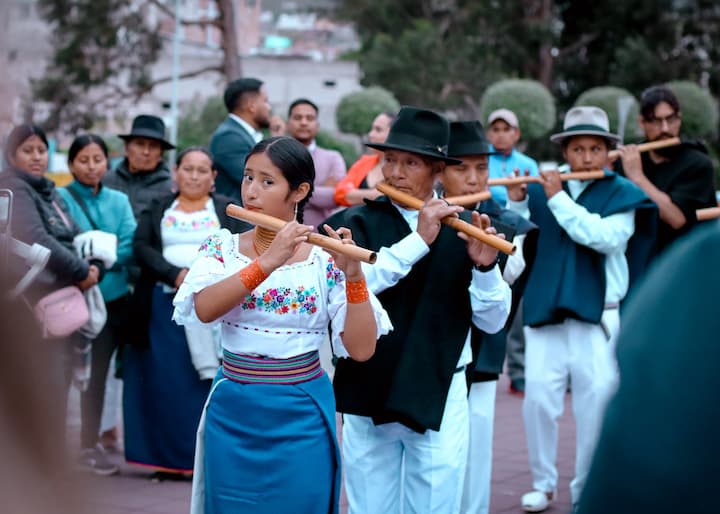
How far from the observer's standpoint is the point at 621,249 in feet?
19.9

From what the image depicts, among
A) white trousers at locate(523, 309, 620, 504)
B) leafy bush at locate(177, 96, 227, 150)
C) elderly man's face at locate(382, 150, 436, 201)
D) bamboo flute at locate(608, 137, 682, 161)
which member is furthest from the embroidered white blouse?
leafy bush at locate(177, 96, 227, 150)

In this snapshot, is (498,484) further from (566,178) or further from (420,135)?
(420,135)

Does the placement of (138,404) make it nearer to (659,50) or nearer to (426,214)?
(426,214)

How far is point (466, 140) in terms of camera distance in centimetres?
536

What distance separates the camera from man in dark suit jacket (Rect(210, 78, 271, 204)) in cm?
672

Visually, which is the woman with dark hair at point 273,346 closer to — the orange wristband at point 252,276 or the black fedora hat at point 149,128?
the orange wristband at point 252,276

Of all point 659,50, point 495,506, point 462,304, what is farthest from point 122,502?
point 659,50

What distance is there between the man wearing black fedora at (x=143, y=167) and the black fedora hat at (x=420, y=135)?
10.3 feet

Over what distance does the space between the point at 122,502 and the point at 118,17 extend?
26.4m

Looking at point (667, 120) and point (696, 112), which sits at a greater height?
point (696, 112)

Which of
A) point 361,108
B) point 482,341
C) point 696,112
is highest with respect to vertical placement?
point 361,108

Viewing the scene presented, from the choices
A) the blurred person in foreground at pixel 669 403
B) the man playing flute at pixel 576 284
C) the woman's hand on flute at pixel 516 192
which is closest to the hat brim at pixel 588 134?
the man playing flute at pixel 576 284

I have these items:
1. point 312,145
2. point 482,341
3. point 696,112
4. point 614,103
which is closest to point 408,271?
point 482,341

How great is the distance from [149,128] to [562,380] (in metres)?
3.12
